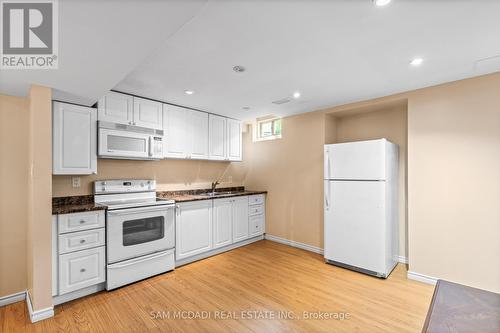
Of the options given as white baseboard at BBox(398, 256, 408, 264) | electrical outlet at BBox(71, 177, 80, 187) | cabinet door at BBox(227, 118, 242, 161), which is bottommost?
white baseboard at BBox(398, 256, 408, 264)

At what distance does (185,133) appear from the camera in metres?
3.74

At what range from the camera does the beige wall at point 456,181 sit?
8.05ft

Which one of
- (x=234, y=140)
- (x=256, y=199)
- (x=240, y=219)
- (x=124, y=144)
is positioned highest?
(x=234, y=140)

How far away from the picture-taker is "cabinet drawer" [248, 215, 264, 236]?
4.39 meters

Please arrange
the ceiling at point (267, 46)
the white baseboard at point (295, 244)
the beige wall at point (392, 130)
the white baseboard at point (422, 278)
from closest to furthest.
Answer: the ceiling at point (267, 46) < the white baseboard at point (422, 278) < the beige wall at point (392, 130) < the white baseboard at point (295, 244)

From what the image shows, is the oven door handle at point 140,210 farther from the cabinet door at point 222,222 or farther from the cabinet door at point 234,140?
the cabinet door at point 234,140

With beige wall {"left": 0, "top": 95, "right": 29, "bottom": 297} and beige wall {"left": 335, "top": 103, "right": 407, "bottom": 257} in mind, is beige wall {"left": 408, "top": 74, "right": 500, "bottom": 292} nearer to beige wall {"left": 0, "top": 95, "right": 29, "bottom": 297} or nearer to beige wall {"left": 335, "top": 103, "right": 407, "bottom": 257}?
beige wall {"left": 335, "top": 103, "right": 407, "bottom": 257}

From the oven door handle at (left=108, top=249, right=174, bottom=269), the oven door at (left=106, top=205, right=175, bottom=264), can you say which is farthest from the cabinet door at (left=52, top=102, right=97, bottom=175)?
the oven door handle at (left=108, top=249, right=174, bottom=269)

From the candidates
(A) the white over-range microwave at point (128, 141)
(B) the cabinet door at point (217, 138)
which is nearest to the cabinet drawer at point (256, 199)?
(B) the cabinet door at point (217, 138)

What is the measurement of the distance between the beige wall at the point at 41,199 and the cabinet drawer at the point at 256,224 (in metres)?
2.89

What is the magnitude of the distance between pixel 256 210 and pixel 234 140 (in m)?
1.42

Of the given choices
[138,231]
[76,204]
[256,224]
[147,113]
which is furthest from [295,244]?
[76,204]

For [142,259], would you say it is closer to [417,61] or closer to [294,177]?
[294,177]

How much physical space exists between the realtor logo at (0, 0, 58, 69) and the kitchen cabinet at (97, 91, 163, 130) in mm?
1013
